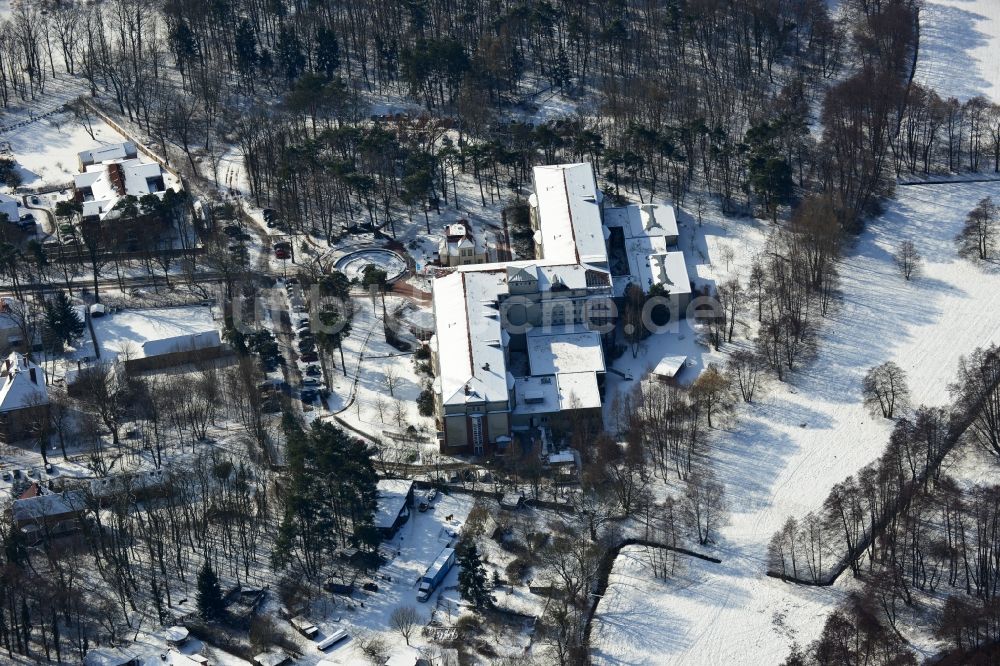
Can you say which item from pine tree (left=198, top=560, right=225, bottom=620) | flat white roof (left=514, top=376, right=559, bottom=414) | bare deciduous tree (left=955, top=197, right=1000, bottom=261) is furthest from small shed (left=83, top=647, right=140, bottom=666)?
bare deciduous tree (left=955, top=197, right=1000, bottom=261)

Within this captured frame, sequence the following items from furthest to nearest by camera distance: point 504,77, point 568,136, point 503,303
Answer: point 504,77 < point 568,136 < point 503,303

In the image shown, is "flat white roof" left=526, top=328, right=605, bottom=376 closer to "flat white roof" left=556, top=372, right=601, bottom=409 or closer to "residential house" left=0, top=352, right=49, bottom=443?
"flat white roof" left=556, top=372, right=601, bottom=409

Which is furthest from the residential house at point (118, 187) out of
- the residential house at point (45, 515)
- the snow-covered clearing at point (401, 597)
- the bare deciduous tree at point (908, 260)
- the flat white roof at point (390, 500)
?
the bare deciduous tree at point (908, 260)

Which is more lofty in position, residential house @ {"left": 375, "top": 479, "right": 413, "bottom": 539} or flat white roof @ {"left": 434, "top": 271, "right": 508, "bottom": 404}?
flat white roof @ {"left": 434, "top": 271, "right": 508, "bottom": 404}

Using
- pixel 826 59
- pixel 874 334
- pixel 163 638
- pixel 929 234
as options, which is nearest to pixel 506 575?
pixel 163 638

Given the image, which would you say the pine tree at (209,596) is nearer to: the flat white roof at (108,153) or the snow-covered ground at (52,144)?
the snow-covered ground at (52,144)

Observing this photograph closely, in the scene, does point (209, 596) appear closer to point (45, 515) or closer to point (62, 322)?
point (45, 515)

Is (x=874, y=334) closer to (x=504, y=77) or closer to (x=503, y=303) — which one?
(x=503, y=303)
